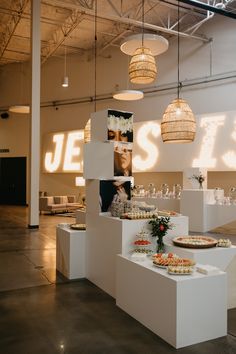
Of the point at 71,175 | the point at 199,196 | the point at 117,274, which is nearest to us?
the point at 117,274

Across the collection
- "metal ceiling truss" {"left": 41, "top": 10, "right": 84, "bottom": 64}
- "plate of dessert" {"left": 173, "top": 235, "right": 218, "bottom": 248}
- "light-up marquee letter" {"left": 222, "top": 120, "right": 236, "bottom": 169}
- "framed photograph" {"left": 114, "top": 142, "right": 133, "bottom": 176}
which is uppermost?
"metal ceiling truss" {"left": 41, "top": 10, "right": 84, "bottom": 64}

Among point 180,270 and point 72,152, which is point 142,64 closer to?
point 180,270

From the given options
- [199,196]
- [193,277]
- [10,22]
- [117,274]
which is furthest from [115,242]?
[10,22]

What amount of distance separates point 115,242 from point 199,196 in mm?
5673

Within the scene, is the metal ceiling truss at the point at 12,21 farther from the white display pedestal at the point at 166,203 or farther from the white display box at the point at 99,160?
the white display box at the point at 99,160

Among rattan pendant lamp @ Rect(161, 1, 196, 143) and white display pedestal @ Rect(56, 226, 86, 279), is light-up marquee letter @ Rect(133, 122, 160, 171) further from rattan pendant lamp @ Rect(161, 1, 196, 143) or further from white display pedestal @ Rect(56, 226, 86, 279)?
white display pedestal @ Rect(56, 226, 86, 279)

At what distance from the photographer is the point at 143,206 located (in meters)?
4.79

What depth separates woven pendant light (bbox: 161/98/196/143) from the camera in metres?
6.48

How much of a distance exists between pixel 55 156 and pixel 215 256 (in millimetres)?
12934

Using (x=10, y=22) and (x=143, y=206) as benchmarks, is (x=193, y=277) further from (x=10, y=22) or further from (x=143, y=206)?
(x=10, y=22)

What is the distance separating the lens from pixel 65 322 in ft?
11.8

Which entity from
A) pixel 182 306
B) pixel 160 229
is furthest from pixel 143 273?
pixel 160 229

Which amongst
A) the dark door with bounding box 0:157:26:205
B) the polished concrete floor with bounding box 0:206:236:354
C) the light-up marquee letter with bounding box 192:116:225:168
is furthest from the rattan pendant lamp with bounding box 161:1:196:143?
the dark door with bounding box 0:157:26:205

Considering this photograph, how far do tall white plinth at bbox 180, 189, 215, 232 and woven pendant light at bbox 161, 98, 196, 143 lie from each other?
337 cm
